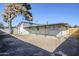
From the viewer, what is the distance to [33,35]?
2654 millimetres

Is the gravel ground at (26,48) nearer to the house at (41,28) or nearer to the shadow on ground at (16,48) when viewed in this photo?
the shadow on ground at (16,48)

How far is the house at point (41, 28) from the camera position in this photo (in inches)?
104

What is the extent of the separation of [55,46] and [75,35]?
0.76ft

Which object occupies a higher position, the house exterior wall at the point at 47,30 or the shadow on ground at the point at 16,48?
the house exterior wall at the point at 47,30

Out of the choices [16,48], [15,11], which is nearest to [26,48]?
[16,48]

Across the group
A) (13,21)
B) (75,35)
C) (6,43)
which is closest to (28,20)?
(13,21)

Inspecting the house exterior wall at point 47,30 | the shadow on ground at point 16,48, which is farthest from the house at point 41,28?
the shadow on ground at point 16,48

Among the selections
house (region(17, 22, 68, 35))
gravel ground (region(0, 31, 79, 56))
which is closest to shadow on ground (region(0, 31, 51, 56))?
gravel ground (region(0, 31, 79, 56))

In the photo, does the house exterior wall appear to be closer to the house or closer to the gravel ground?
the house

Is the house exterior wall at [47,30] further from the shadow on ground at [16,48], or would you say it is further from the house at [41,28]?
the shadow on ground at [16,48]

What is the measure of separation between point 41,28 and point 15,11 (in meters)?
0.32

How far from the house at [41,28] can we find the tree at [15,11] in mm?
76

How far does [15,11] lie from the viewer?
8.80 ft

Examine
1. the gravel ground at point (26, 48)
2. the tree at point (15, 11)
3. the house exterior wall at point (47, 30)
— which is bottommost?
the gravel ground at point (26, 48)
